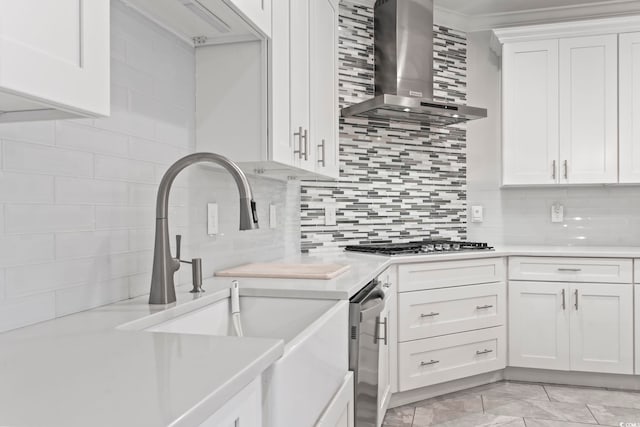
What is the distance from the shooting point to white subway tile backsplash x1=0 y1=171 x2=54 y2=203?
46.1 inches

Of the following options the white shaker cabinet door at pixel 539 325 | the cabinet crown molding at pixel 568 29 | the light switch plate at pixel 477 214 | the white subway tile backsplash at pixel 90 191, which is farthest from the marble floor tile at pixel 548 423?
the cabinet crown molding at pixel 568 29

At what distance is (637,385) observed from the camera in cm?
324

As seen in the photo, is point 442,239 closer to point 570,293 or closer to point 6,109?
point 570,293

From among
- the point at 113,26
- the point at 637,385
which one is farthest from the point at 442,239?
the point at 113,26

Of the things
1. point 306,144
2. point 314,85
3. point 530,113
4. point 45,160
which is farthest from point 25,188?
point 530,113

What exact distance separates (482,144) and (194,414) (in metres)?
3.59

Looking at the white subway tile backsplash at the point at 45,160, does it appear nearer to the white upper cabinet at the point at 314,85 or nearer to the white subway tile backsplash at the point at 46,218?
the white subway tile backsplash at the point at 46,218

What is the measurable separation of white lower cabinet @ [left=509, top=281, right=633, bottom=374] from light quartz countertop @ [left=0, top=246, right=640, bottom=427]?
2657 millimetres

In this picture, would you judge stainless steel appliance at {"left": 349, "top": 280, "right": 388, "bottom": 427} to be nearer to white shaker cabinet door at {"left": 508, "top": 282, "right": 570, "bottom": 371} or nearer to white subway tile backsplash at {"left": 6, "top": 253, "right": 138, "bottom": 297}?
white subway tile backsplash at {"left": 6, "top": 253, "right": 138, "bottom": 297}

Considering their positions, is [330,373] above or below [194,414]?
below

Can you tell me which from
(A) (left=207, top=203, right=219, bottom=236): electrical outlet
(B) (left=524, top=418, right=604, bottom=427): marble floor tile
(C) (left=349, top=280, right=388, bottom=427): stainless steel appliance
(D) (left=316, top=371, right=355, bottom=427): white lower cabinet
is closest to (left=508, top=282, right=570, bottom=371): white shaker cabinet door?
(B) (left=524, top=418, right=604, bottom=427): marble floor tile

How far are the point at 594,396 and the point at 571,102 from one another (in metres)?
1.91

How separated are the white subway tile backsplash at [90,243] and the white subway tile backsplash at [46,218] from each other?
2 cm

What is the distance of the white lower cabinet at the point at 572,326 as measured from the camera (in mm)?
3182
